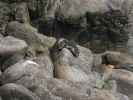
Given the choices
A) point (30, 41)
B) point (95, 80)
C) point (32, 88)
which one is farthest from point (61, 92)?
point (30, 41)

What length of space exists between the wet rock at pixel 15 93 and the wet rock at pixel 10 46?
7.07ft

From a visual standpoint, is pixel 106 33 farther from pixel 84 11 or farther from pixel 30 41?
pixel 30 41

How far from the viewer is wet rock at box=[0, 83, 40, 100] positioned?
265 inches

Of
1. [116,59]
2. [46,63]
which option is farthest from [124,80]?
[46,63]

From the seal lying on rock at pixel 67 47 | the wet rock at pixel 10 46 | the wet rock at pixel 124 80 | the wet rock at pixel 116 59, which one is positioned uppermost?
the wet rock at pixel 10 46

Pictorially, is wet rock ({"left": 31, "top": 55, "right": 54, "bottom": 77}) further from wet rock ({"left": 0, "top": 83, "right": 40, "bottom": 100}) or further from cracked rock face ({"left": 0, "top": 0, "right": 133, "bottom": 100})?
wet rock ({"left": 0, "top": 83, "right": 40, "bottom": 100})

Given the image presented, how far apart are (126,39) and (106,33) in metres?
0.99

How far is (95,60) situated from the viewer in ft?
39.5

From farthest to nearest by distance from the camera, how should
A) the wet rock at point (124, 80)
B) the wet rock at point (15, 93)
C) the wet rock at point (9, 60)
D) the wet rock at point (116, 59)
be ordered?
1. the wet rock at point (116, 59)
2. the wet rock at point (124, 80)
3. the wet rock at point (9, 60)
4. the wet rock at point (15, 93)

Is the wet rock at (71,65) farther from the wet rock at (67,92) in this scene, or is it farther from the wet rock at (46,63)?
the wet rock at (67,92)

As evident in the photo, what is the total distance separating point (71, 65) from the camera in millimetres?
9945

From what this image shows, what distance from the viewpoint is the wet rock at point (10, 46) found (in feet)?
29.3

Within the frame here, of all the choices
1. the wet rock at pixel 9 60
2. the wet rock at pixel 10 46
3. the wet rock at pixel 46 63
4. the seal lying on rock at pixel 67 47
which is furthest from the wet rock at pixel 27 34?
the wet rock at pixel 9 60

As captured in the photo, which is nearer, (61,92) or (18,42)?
(61,92)
